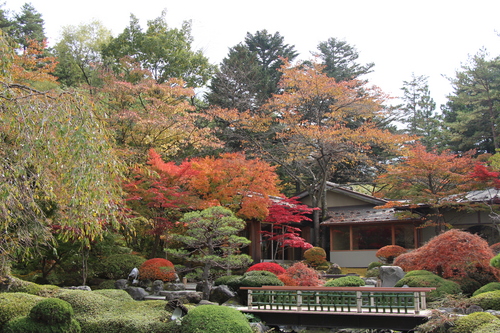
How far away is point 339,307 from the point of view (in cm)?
1198

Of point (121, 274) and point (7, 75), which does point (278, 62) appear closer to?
point (121, 274)

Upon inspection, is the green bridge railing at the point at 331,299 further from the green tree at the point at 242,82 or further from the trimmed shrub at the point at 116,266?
the green tree at the point at 242,82

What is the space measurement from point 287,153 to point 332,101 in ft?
13.8

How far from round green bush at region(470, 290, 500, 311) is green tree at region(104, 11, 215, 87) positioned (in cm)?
2351

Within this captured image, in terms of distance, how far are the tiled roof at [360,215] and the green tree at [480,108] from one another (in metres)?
11.6

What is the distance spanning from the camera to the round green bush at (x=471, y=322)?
9.30m

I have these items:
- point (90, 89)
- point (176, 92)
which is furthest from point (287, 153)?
point (90, 89)

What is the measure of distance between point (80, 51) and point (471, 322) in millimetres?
34652

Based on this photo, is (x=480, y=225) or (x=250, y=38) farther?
(x=250, y=38)

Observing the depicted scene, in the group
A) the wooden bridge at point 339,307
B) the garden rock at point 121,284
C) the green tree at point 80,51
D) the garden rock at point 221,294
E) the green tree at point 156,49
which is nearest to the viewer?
the wooden bridge at point 339,307

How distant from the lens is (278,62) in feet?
125

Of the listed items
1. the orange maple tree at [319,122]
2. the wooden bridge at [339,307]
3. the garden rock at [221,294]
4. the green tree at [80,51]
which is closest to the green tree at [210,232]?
the garden rock at [221,294]

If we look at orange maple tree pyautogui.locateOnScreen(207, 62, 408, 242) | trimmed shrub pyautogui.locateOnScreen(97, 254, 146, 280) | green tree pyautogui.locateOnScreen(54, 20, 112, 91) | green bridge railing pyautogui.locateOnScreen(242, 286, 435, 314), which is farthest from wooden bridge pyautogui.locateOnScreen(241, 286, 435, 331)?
green tree pyautogui.locateOnScreen(54, 20, 112, 91)

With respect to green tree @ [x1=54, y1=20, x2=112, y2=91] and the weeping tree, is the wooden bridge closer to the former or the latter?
the weeping tree
